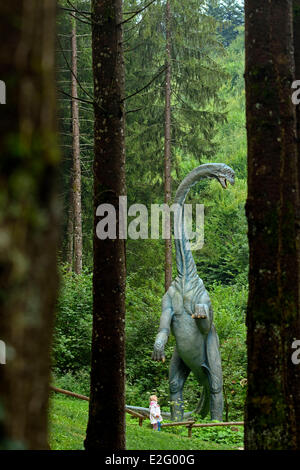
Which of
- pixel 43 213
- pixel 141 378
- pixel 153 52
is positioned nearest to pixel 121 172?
pixel 43 213

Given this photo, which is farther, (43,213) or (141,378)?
(141,378)

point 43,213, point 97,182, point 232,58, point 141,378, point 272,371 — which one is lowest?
point 141,378

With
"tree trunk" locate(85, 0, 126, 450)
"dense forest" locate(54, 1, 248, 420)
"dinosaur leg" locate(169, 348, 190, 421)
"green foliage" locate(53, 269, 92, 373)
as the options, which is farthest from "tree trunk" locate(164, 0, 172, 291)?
"tree trunk" locate(85, 0, 126, 450)

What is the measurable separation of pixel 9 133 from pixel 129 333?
62.2 ft

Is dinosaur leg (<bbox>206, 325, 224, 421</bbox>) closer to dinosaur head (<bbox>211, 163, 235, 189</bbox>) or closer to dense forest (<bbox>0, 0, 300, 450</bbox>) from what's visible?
dense forest (<bbox>0, 0, 300, 450</bbox>)

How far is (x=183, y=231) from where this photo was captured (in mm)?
13836

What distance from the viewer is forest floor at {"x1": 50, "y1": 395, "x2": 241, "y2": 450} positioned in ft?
30.1

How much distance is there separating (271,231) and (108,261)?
7.52 feet

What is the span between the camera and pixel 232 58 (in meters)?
55.6

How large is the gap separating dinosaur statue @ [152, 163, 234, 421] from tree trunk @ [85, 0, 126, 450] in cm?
567

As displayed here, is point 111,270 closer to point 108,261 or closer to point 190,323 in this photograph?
point 108,261

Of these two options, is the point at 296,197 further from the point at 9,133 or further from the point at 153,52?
the point at 153,52

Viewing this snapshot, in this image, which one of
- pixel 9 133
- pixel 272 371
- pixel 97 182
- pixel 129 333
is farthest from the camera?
pixel 129 333

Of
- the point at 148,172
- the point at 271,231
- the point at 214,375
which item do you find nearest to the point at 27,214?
the point at 271,231
